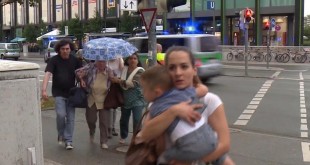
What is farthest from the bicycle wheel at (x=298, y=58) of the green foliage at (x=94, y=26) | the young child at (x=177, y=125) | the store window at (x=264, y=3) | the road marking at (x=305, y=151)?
the young child at (x=177, y=125)

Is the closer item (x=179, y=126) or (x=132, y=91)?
(x=179, y=126)

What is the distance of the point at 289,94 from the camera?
1521 cm

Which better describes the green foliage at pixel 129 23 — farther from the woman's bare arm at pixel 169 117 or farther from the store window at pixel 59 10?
Result: the woman's bare arm at pixel 169 117

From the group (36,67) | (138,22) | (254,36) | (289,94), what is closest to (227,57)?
(254,36)

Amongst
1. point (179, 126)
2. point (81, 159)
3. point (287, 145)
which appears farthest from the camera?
point (287, 145)

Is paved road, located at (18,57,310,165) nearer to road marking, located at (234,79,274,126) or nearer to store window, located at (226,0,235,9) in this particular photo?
road marking, located at (234,79,274,126)

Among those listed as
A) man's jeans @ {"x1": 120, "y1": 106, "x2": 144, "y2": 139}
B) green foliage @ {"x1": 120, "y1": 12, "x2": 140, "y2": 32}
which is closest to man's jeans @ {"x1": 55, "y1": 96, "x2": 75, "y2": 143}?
man's jeans @ {"x1": 120, "y1": 106, "x2": 144, "y2": 139}

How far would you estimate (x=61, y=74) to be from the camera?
735 centimetres

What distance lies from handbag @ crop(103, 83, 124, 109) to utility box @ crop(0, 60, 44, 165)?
2380 mm

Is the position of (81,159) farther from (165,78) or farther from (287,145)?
(165,78)

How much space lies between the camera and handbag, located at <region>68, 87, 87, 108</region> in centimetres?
715

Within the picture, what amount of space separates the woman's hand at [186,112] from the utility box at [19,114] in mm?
2483

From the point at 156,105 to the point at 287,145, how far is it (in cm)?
558

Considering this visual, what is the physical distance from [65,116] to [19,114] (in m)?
2.73
